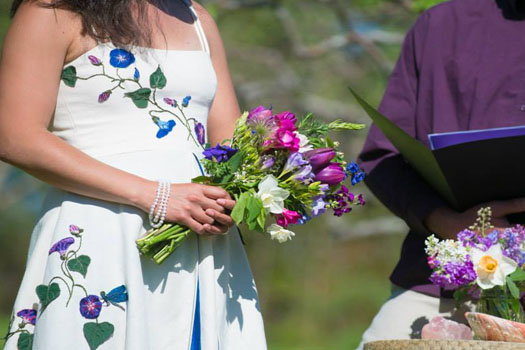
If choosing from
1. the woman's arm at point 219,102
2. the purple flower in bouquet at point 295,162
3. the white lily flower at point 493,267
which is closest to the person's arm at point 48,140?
the purple flower in bouquet at point 295,162

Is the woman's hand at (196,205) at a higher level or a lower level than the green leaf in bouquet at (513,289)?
higher

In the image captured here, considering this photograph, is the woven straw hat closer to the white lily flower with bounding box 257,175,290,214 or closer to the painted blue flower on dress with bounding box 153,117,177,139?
the white lily flower with bounding box 257,175,290,214

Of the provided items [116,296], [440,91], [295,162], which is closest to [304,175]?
[295,162]

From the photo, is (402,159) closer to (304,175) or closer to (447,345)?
(304,175)

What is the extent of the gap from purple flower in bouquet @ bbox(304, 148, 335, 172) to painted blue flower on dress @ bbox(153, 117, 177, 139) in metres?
0.44

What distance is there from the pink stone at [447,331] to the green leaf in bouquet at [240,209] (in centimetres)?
68

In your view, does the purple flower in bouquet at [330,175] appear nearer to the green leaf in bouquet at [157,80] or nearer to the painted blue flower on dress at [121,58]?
the green leaf in bouquet at [157,80]

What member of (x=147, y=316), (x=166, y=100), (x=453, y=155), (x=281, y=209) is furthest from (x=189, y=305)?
(x=453, y=155)

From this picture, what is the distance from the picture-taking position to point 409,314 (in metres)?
3.16

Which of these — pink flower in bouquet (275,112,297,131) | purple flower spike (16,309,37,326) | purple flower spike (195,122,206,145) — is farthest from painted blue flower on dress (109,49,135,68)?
purple flower spike (16,309,37,326)

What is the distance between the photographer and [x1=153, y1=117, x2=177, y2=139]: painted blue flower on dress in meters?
2.81

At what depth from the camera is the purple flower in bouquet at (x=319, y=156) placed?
8.93ft

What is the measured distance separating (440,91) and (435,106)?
0.20 feet

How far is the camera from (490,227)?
9.07ft
